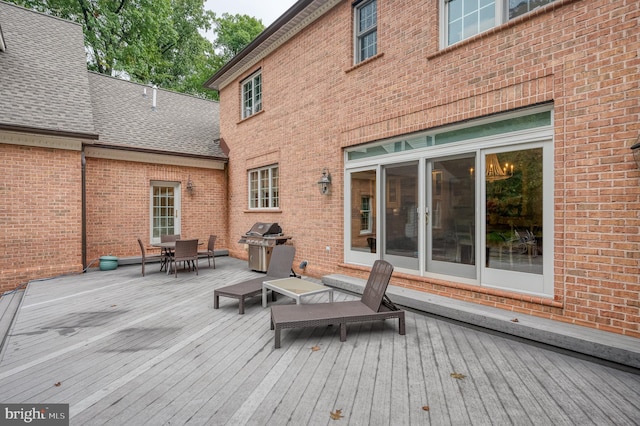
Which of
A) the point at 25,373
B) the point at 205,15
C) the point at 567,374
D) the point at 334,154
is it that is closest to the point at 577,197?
the point at 567,374

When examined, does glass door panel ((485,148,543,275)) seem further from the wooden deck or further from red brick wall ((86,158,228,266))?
red brick wall ((86,158,228,266))

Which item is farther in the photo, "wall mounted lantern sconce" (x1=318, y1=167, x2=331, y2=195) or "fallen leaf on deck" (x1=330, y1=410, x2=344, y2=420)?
"wall mounted lantern sconce" (x1=318, y1=167, x2=331, y2=195)

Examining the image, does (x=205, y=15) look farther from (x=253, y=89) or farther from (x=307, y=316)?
(x=307, y=316)

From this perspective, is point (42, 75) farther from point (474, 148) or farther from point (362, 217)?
point (474, 148)

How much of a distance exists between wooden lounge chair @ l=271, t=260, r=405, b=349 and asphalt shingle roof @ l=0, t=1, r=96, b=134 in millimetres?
7332

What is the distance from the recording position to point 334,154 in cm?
685

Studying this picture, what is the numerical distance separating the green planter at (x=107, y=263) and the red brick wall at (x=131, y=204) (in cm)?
49

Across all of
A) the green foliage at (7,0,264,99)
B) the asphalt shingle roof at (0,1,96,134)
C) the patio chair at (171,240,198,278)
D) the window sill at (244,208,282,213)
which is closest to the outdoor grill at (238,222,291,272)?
the window sill at (244,208,282,213)

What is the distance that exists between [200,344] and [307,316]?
132 centimetres

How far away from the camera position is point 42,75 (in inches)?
334

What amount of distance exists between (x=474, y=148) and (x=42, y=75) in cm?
1095

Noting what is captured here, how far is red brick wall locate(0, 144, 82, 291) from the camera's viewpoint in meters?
7.11

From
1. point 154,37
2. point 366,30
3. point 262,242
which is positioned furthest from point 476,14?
point 154,37

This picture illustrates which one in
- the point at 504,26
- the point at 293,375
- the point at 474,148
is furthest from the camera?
the point at 474,148
